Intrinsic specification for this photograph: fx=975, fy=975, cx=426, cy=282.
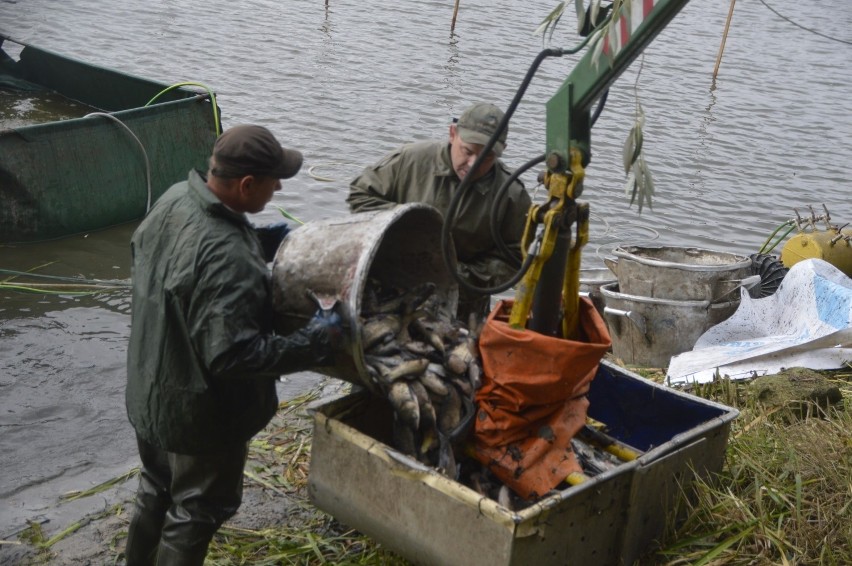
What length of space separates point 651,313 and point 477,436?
3185mm

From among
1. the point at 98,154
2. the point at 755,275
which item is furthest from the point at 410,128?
the point at 755,275

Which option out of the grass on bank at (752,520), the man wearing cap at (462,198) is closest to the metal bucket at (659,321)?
the grass on bank at (752,520)

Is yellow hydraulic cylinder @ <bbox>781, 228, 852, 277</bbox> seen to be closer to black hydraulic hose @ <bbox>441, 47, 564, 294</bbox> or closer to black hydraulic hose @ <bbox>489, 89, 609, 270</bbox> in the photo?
black hydraulic hose @ <bbox>489, 89, 609, 270</bbox>

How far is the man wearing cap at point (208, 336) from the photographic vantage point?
11.1ft

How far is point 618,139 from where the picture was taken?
14.2m

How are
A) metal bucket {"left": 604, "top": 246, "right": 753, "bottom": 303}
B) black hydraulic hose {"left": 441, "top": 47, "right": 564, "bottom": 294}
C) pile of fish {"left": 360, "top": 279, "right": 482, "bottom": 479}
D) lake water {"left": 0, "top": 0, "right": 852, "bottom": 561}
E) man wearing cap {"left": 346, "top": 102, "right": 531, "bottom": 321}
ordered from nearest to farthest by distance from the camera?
black hydraulic hose {"left": 441, "top": 47, "right": 564, "bottom": 294} < pile of fish {"left": 360, "top": 279, "right": 482, "bottom": 479} < man wearing cap {"left": 346, "top": 102, "right": 531, "bottom": 321} < lake water {"left": 0, "top": 0, "right": 852, "bottom": 561} < metal bucket {"left": 604, "top": 246, "right": 753, "bottom": 303}

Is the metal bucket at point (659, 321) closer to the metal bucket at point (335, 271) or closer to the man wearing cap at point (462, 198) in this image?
the man wearing cap at point (462, 198)

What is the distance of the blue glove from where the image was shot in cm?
416

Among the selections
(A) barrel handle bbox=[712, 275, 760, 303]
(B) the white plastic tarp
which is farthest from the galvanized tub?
(A) barrel handle bbox=[712, 275, 760, 303]

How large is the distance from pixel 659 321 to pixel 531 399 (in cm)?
329

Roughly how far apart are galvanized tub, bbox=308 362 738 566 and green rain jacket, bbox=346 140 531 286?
0.97m

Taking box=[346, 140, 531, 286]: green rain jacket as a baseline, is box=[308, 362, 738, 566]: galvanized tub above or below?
below

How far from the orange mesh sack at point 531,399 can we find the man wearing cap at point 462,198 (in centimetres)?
78

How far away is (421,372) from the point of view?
13.1 ft
